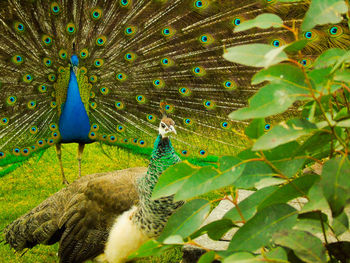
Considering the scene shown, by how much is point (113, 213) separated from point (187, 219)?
148 cm

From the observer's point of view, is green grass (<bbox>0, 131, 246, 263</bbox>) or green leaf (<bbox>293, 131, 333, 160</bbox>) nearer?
green leaf (<bbox>293, 131, 333, 160</bbox>)

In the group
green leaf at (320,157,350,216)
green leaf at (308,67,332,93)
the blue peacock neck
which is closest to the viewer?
green leaf at (320,157,350,216)

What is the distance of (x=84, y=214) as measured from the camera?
85.0 inches

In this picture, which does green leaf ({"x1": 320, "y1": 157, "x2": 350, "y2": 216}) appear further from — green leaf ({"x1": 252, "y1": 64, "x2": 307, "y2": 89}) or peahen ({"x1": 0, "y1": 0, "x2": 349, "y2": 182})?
peahen ({"x1": 0, "y1": 0, "x2": 349, "y2": 182})

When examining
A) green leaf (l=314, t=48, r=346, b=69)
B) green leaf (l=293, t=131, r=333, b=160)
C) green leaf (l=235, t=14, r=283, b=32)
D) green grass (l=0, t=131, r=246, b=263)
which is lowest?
green grass (l=0, t=131, r=246, b=263)

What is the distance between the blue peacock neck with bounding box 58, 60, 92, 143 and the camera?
3628mm

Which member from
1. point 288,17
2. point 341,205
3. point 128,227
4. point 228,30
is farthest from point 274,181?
point 228,30

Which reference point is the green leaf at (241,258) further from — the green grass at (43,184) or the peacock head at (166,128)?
the green grass at (43,184)

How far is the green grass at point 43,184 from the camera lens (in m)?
2.93

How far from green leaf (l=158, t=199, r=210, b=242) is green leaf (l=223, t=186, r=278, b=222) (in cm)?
5

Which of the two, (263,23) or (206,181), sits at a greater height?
(263,23)

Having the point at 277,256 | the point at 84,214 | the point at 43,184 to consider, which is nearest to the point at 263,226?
the point at 277,256

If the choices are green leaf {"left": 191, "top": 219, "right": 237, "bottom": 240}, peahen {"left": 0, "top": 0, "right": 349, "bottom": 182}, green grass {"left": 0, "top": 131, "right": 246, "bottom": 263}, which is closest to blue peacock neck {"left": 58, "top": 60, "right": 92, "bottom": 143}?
peahen {"left": 0, "top": 0, "right": 349, "bottom": 182}

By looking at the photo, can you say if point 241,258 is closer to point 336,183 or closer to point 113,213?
point 336,183
